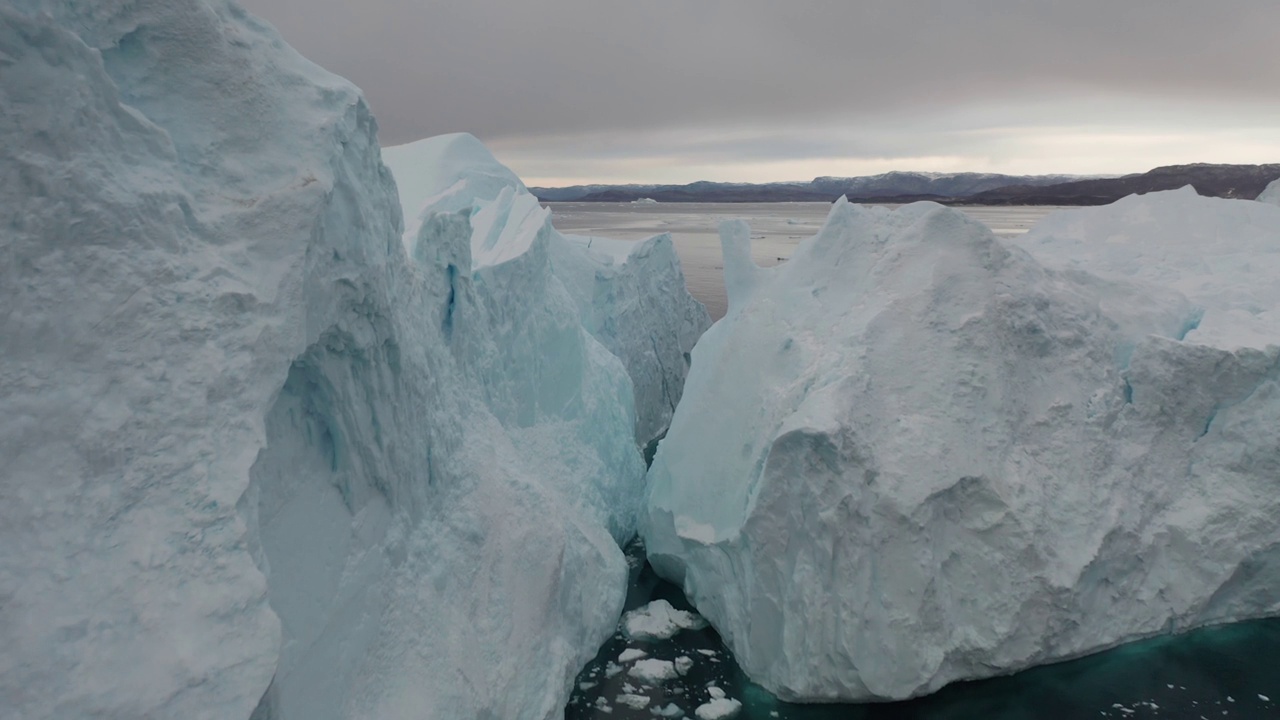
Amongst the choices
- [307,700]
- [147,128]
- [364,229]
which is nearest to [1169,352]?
[364,229]

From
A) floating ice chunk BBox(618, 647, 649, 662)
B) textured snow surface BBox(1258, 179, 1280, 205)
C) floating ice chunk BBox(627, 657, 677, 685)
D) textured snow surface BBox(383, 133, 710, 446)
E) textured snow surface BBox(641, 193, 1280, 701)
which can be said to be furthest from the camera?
textured snow surface BBox(1258, 179, 1280, 205)

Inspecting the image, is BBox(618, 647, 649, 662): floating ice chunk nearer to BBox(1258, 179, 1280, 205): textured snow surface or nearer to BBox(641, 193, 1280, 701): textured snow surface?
BBox(641, 193, 1280, 701): textured snow surface

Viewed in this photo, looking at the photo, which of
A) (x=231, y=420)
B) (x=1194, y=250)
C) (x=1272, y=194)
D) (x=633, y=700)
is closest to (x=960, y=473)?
(x=633, y=700)

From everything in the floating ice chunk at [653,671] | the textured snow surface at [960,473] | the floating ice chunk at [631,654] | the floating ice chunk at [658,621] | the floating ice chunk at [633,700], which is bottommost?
the floating ice chunk at [658,621]

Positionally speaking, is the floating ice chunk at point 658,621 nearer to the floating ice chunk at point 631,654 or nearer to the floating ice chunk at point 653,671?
the floating ice chunk at point 631,654

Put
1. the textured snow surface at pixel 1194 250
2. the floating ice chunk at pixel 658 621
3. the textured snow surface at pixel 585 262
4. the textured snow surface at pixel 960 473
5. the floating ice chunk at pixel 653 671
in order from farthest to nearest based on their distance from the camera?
1. the textured snow surface at pixel 585 262
2. the textured snow surface at pixel 1194 250
3. the floating ice chunk at pixel 658 621
4. the floating ice chunk at pixel 653 671
5. the textured snow surface at pixel 960 473

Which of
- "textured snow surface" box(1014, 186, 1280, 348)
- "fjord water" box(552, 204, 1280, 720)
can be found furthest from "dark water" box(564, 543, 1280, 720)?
"textured snow surface" box(1014, 186, 1280, 348)

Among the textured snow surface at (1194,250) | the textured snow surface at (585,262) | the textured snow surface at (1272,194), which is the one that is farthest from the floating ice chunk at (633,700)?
the textured snow surface at (1272,194)
